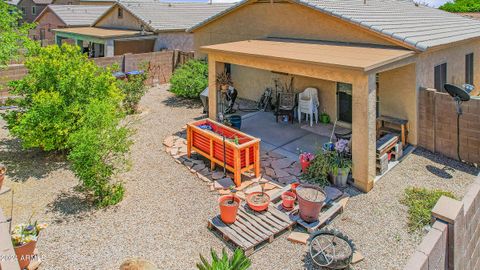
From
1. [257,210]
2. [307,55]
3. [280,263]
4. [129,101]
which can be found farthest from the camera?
[129,101]

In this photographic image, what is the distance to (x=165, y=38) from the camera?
2433 centimetres

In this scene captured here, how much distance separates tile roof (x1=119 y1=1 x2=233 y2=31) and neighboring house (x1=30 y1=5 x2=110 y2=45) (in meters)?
8.25

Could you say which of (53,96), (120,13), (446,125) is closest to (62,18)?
(120,13)

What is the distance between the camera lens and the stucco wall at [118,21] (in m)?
25.3

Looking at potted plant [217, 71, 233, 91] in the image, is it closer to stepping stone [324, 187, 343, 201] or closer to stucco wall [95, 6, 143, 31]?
stepping stone [324, 187, 343, 201]

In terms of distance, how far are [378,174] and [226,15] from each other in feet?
34.3

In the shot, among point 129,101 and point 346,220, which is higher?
point 129,101

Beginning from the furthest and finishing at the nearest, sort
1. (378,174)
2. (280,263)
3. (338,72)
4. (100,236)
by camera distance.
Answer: (378,174)
(338,72)
(100,236)
(280,263)

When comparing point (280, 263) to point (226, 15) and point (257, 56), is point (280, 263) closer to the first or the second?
point (257, 56)

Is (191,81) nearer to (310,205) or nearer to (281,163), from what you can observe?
(281,163)

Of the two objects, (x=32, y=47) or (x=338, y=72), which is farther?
(x=32, y=47)

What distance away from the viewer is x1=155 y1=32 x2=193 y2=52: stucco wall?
24.1 m

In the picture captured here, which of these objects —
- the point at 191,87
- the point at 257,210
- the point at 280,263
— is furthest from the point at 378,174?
the point at 191,87

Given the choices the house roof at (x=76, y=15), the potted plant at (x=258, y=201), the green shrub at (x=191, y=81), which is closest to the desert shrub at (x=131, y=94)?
the green shrub at (x=191, y=81)
